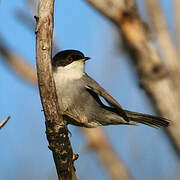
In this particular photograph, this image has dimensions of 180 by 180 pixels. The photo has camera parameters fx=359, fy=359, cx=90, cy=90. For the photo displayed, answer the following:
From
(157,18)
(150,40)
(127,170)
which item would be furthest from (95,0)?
(127,170)

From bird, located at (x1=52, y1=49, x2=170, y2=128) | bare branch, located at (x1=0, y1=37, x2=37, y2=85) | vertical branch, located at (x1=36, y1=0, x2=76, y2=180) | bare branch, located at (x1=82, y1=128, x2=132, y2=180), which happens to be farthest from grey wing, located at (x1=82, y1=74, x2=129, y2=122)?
bare branch, located at (x1=0, y1=37, x2=37, y2=85)

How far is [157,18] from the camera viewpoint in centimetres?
739

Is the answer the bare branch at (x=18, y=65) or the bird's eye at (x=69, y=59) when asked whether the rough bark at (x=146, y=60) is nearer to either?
the bird's eye at (x=69, y=59)

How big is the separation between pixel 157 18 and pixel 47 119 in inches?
169

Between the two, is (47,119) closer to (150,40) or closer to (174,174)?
(150,40)

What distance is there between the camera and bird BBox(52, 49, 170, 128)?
5195 millimetres

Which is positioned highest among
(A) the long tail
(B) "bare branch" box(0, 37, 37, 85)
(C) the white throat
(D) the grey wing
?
(B) "bare branch" box(0, 37, 37, 85)

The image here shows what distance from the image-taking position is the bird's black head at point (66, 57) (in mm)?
5734

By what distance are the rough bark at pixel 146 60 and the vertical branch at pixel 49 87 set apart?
224 centimetres

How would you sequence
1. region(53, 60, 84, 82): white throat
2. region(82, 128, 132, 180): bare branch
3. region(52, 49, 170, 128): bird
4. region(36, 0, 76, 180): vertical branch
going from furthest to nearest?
region(82, 128, 132, 180): bare branch < region(53, 60, 84, 82): white throat < region(52, 49, 170, 128): bird < region(36, 0, 76, 180): vertical branch

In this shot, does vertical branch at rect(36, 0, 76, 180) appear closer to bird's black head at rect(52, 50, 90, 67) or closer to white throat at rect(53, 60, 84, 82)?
white throat at rect(53, 60, 84, 82)

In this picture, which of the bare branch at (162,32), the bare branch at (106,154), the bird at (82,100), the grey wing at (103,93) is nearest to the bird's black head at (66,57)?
the bird at (82,100)

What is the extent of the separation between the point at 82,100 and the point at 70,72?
1.70 ft

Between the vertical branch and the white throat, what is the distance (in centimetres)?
149
